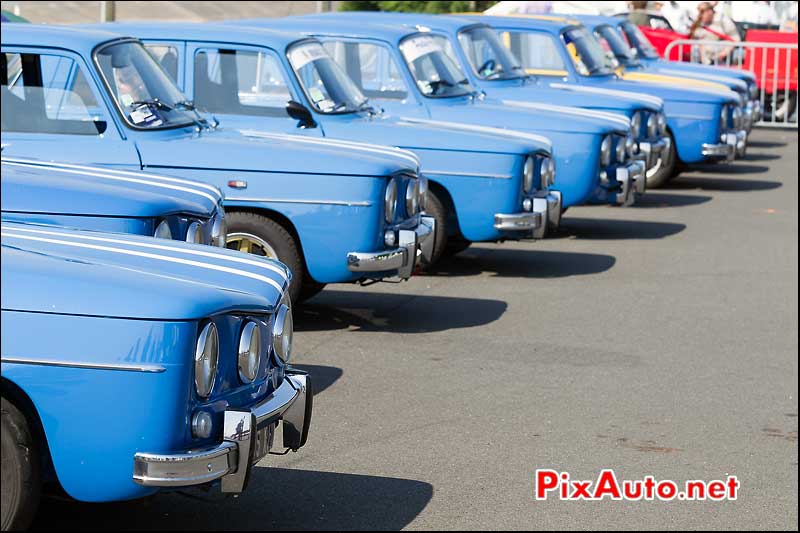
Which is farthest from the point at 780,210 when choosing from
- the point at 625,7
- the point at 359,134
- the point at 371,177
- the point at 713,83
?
the point at 625,7

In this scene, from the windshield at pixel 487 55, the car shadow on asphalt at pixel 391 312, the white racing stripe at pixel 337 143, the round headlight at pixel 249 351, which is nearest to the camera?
the round headlight at pixel 249 351

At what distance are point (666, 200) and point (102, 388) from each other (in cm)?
1222

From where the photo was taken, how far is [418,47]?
1096 centimetres

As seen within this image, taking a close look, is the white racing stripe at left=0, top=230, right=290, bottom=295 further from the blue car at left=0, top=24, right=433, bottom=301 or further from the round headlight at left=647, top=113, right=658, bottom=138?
the round headlight at left=647, top=113, right=658, bottom=138

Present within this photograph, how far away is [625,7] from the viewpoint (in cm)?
2703

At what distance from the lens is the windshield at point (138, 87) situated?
25.0 ft

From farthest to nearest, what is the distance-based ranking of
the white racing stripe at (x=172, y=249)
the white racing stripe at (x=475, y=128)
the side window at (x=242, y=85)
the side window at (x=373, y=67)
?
the side window at (x=373, y=67) → the white racing stripe at (x=475, y=128) → the side window at (x=242, y=85) → the white racing stripe at (x=172, y=249)

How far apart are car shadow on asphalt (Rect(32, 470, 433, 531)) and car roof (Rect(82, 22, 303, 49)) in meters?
4.31

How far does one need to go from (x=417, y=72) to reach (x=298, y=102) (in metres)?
2.12

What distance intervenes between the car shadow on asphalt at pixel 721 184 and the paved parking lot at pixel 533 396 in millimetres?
4807

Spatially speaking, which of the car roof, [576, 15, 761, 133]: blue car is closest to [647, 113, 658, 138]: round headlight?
[576, 15, 761, 133]: blue car

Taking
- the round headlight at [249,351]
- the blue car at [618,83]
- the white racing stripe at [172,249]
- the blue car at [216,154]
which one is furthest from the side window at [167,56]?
the round headlight at [249,351]

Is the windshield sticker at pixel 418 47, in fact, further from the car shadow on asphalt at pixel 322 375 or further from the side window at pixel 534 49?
the car shadow on asphalt at pixel 322 375

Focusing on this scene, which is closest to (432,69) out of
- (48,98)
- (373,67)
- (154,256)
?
(373,67)
